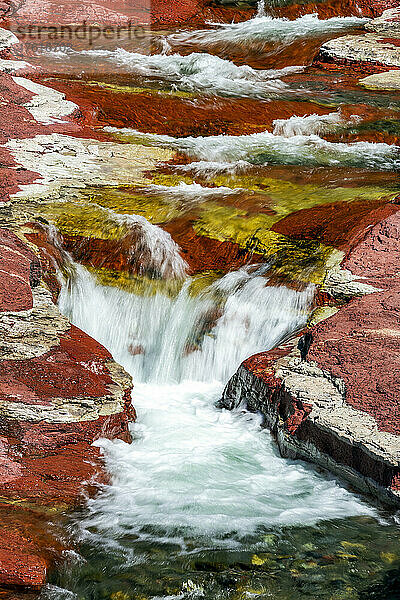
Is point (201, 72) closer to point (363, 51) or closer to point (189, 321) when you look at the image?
point (363, 51)

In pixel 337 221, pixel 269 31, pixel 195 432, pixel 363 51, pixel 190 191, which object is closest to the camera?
pixel 195 432

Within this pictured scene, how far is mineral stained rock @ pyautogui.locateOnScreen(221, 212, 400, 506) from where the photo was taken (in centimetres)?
358

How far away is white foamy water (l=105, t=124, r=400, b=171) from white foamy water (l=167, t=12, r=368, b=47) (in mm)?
3784

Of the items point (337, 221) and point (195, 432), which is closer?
point (195, 432)

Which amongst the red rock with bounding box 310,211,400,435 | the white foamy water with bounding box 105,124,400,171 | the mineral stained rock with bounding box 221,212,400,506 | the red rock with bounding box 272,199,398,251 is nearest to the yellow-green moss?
the red rock with bounding box 272,199,398,251

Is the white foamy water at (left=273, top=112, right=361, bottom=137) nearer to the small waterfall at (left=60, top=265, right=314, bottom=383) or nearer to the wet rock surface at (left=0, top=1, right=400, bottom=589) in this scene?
the wet rock surface at (left=0, top=1, right=400, bottom=589)

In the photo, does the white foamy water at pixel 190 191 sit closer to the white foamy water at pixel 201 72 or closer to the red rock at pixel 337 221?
the red rock at pixel 337 221

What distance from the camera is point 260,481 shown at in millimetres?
3930

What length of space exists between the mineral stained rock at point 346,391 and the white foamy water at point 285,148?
9.32 feet

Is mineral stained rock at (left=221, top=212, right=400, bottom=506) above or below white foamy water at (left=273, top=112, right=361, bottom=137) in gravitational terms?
below

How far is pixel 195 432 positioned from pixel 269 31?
9.39 meters

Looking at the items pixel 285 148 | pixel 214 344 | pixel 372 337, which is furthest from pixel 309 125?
pixel 372 337

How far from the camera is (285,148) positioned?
26.6ft

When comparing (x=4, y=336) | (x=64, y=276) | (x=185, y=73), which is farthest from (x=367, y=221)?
(x=185, y=73)
